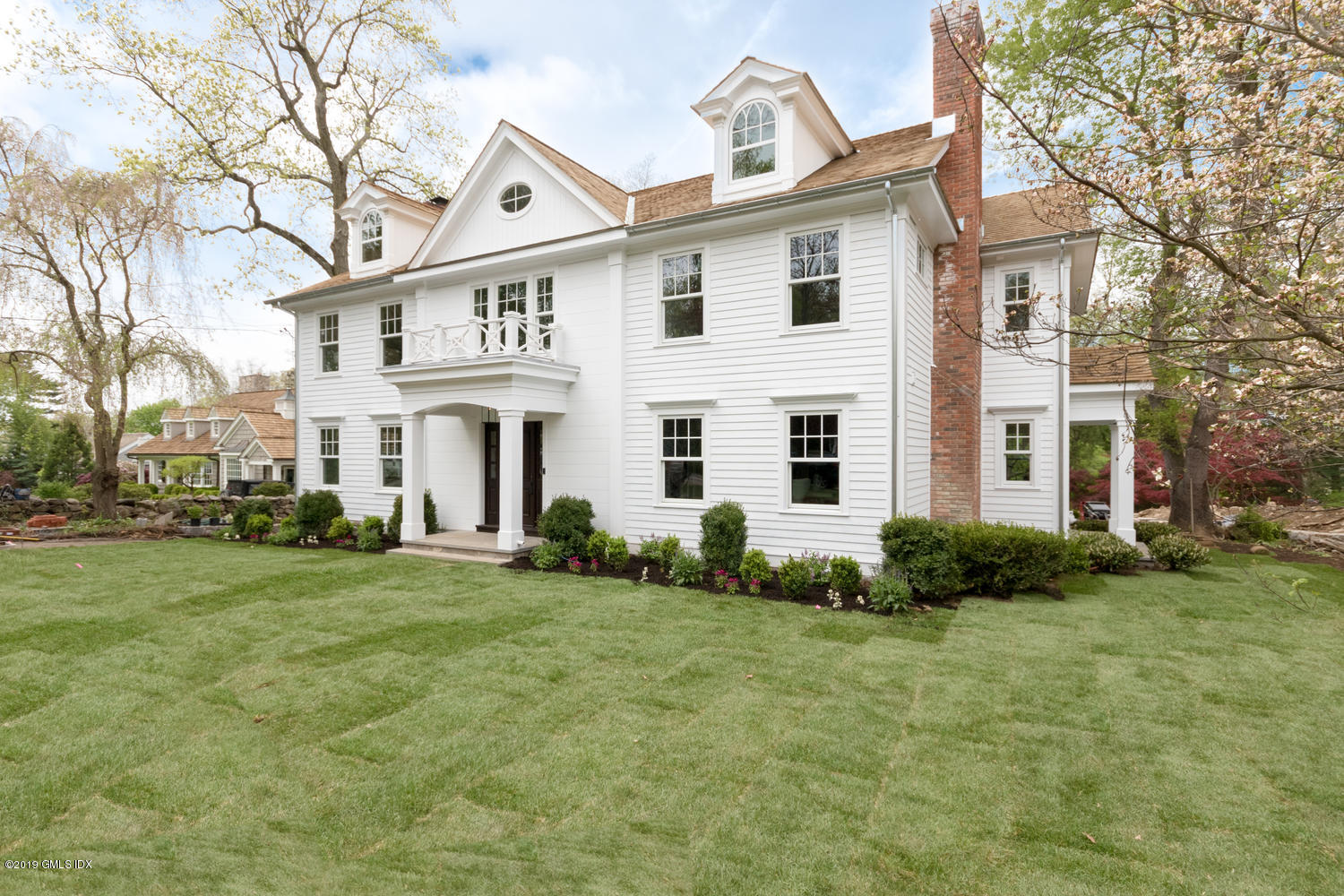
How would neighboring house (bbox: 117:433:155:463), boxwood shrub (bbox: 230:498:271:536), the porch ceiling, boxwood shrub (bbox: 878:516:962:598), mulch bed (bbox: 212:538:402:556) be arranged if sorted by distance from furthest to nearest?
neighboring house (bbox: 117:433:155:463) → boxwood shrub (bbox: 230:498:271:536) → mulch bed (bbox: 212:538:402:556) → the porch ceiling → boxwood shrub (bbox: 878:516:962:598)

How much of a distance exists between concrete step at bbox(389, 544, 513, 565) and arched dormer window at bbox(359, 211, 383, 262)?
8.28m

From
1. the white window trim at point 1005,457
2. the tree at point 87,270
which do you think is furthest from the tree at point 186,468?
the white window trim at point 1005,457

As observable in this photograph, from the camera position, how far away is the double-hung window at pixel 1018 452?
12680 millimetres

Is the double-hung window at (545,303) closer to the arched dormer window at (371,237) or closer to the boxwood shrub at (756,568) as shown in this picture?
the arched dormer window at (371,237)

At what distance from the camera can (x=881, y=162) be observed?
1024cm

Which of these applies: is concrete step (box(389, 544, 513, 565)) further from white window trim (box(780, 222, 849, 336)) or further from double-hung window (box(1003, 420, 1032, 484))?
double-hung window (box(1003, 420, 1032, 484))

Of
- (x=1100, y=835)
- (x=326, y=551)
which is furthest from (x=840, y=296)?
(x=326, y=551)

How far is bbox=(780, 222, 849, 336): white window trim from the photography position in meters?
9.62

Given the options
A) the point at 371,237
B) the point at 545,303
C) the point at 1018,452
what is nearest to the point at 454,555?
the point at 545,303

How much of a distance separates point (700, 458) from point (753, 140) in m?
5.81

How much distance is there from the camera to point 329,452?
15797 mm

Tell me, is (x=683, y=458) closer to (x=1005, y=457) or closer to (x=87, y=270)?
(x=1005, y=457)

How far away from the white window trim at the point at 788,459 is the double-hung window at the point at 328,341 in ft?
40.0

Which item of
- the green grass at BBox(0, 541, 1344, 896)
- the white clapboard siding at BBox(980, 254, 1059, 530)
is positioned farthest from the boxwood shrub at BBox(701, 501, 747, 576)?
the white clapboard siding at BBox(980, 254, 1059, 530)
